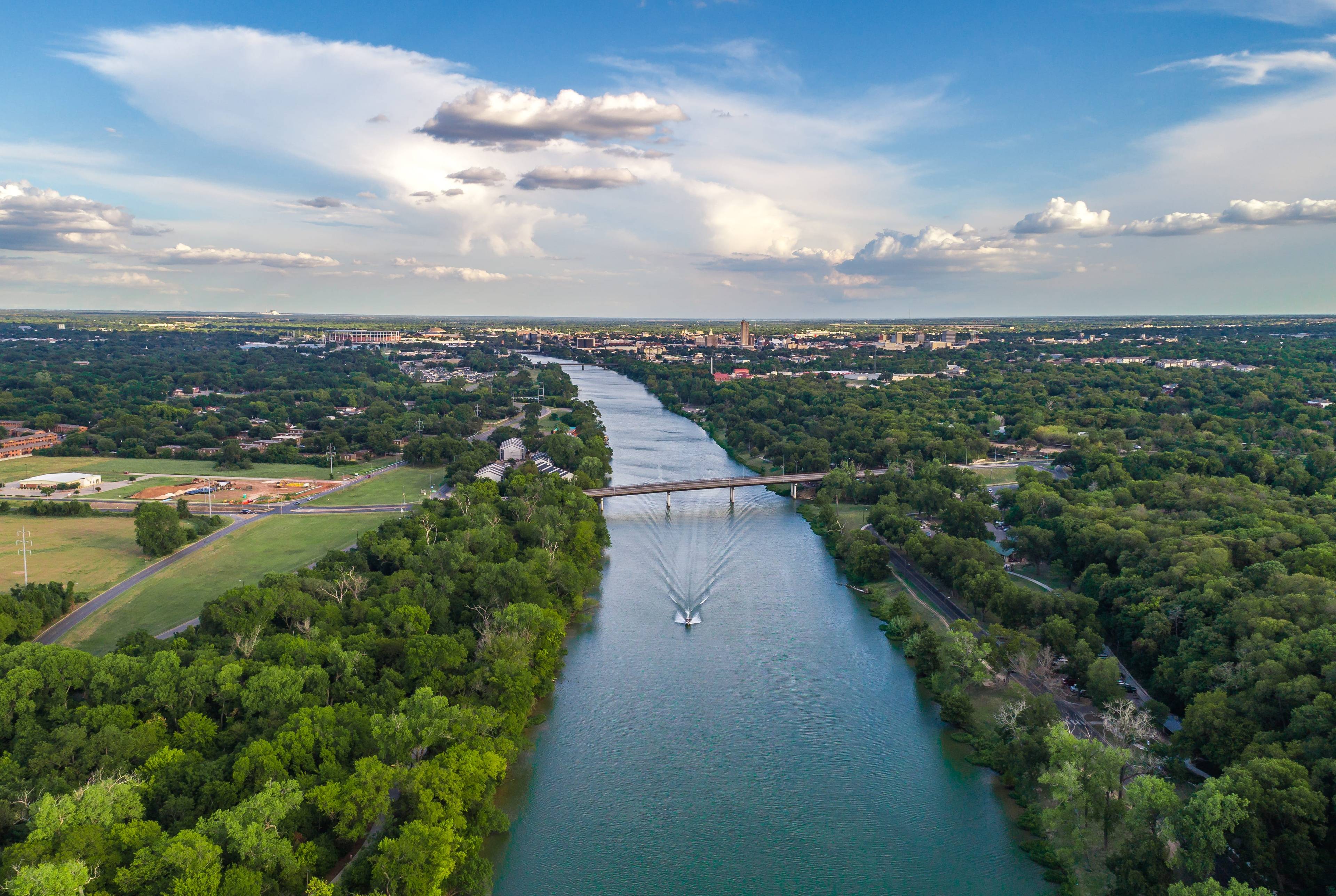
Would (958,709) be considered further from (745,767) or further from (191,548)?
(191,548)

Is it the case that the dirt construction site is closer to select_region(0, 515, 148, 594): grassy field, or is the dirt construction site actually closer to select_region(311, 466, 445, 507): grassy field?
select_region(311, 466, 445, 507): grassy field

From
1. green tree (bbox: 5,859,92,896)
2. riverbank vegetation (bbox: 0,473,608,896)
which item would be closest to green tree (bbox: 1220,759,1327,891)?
riverbank vegetation (bbox: 0,473,608,896)

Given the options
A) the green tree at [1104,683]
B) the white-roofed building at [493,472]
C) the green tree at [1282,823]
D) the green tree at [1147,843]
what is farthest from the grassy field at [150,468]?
the green tree at [1282,823]

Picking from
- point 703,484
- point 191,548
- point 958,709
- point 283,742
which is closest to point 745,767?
point 958,709

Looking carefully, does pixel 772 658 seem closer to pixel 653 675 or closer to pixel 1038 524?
pixel 653 675

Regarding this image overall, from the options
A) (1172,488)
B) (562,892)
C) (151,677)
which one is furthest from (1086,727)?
(151,677)

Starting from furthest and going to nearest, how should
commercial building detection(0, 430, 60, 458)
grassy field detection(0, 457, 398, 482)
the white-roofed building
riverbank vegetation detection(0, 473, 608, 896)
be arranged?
commercial building detection(0, 430, 60, 458) → grassy field detection(0, 457, 398, 482) → the white-roofed building → riverbank vegetation detection(0, 473, 608, 896)

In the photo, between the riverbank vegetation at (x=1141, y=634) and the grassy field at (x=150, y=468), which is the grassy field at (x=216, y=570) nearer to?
the grassy field at (x=150, y=468)
